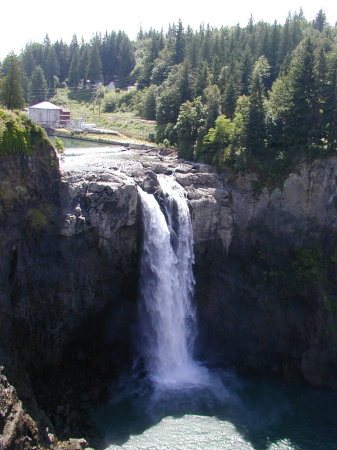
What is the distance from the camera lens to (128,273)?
36.1 meters

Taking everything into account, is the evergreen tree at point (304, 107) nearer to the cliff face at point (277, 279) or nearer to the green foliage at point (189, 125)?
A: the cliff face at point (277, 279)

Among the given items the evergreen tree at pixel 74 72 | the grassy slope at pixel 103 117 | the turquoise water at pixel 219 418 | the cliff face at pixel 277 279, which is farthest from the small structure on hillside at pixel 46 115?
the evergreen tree at pixel 74 72

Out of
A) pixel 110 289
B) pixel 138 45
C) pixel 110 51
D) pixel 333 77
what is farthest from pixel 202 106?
pixel 138 45

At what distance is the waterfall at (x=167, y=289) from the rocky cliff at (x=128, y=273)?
3.71ft

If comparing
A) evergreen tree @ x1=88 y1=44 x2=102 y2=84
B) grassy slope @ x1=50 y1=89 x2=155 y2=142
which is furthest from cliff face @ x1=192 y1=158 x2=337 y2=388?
evergreen tree @ x1=88 y1=44 x2=102 y2=84

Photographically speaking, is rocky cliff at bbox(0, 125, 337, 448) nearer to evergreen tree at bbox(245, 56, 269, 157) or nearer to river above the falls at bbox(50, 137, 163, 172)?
river above the falls at bbox(50, 137, 163, 172)

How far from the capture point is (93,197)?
108 feet

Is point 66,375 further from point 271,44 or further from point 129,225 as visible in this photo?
point 271,44

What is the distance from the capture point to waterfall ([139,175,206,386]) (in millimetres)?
35344

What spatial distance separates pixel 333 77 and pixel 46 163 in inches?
1067

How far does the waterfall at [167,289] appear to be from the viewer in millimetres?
35344

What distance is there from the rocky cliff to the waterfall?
1.13 metres

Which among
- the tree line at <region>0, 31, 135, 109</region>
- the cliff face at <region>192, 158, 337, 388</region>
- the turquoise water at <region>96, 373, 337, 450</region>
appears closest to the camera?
the turquoise water at <region>96, 373, 337, 450</region>

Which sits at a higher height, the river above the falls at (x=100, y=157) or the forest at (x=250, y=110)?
the forest at (x=250, y=110)
